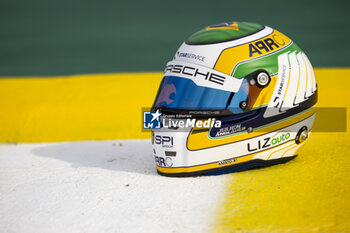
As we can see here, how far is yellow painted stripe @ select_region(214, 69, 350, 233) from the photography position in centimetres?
334

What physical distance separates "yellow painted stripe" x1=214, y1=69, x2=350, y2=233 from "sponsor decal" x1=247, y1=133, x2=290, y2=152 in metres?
0.25

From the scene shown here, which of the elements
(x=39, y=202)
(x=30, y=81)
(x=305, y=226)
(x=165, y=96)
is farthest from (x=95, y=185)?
(x=30, y=81)

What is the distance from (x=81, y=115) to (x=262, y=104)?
3.29 metres

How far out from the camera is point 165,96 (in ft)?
14.1

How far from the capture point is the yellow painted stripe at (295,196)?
11.0ft

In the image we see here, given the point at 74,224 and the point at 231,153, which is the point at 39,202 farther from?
the point at 231,153

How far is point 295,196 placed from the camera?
3770mm

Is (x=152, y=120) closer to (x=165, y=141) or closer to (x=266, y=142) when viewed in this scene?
(x=165, y=141)

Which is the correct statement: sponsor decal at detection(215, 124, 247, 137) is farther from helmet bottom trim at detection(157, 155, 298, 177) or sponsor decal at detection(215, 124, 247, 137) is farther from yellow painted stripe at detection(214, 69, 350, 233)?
yellow painted stripe at detection(214, 69, 350, 233)

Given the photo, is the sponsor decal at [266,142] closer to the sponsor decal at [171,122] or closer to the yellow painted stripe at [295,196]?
the yellow painted stripe at [295,196]

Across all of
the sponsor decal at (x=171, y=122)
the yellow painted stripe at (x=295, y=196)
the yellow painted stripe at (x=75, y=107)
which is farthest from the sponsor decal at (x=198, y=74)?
the yellow painted stripe at (x=75, y=107)

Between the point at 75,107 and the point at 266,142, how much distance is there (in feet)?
11.7

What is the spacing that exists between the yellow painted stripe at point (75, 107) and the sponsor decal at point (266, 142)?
208 centimetres

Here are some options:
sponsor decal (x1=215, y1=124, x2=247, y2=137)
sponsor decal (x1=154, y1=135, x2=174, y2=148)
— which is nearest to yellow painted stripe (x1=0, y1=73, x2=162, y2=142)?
sponsor decal (x1=154, y1=135, x2=174, y2=148)
